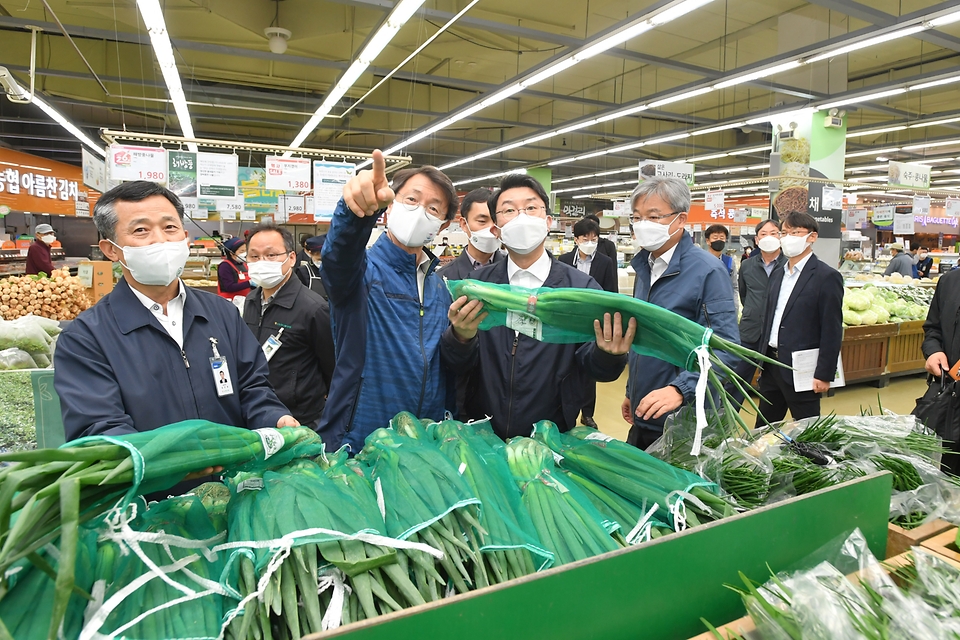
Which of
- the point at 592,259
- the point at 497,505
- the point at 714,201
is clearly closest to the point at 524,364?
the point at 497,505

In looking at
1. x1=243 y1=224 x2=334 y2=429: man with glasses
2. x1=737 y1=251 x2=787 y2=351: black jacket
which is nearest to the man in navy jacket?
x1=243 y1=224 x2=334 y2=429: man with glasses

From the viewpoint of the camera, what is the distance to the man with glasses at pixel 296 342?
118 inches

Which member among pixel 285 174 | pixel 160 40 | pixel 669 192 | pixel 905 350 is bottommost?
pixel 905 350

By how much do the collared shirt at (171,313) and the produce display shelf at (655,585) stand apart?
4.09 ft

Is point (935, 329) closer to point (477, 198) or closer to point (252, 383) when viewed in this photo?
point (477, 198)

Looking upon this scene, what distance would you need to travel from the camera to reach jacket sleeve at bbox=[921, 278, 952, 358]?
3.29 m

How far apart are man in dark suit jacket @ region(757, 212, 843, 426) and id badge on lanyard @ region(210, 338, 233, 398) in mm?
3238

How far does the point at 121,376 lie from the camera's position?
1.50 meters

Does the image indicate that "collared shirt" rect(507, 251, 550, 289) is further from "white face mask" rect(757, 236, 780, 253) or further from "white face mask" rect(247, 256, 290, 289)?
"white face mask" rect(757, 236, 780, 253)

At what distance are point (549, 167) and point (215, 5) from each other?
52.6 ft

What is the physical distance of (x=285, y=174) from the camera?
25.3 feet

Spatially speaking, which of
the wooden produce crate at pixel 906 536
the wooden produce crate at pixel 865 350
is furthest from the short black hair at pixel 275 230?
the wooden produce crate at pixel 865 350

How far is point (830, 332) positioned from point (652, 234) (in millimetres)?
1968

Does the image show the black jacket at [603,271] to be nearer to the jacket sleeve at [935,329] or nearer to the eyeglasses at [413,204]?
the jacket sleeve at [935,329]
